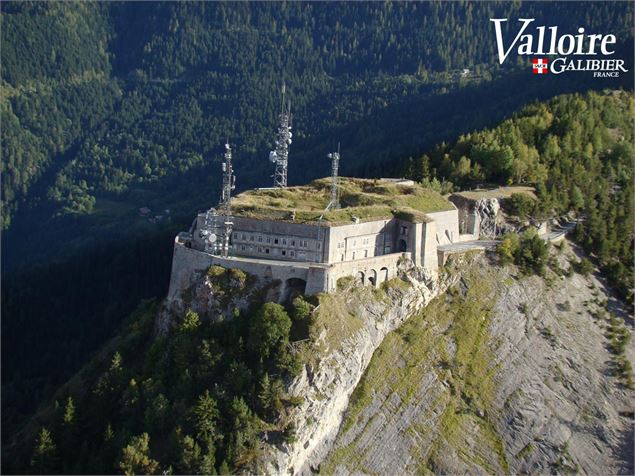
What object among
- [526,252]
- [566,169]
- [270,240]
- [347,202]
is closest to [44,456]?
[270,240]

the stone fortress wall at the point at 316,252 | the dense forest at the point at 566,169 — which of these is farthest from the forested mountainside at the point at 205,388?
the dense forest at the point at 566,169

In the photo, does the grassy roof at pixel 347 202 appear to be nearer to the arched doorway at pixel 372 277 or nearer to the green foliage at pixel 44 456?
the arched doorway at pixel 372 277

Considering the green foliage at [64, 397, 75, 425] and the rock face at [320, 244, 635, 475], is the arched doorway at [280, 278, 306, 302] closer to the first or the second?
the rock face at [320, 244, 635, 475]

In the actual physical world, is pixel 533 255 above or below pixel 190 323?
above

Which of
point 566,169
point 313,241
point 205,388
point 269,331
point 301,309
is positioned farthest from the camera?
point 566,169

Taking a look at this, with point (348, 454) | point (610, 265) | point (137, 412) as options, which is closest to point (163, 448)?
point (137, 412)

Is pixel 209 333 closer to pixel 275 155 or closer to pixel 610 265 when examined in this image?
pixel 275 155

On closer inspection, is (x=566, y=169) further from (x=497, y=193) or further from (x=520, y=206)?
(x=520, y=206)
